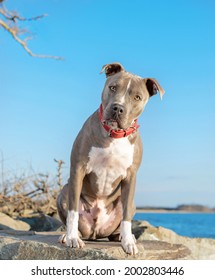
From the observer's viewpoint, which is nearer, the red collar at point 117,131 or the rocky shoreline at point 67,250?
the rocky shoreline at point 67,250

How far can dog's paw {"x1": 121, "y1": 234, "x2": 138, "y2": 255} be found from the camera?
4.55m

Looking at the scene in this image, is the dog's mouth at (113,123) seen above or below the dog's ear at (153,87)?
below

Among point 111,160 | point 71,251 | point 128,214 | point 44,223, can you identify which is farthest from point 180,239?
point 71,251

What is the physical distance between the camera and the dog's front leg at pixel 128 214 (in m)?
4.57

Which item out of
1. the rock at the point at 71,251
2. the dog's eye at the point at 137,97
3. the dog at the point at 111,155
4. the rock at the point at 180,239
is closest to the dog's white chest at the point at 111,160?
the dog at the point at 111,155

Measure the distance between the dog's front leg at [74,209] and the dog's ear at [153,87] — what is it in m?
1.12

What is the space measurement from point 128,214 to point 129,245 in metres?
0.32

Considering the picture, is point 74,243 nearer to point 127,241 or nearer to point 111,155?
point 127,241

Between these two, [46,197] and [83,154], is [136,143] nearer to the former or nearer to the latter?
[83,154]

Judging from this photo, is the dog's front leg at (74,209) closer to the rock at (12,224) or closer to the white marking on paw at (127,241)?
the white marking on paw at (127,241)

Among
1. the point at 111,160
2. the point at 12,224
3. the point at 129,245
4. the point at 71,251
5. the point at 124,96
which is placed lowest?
the point at 71,251

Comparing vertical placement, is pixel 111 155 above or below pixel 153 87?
below

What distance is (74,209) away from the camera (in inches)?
182
